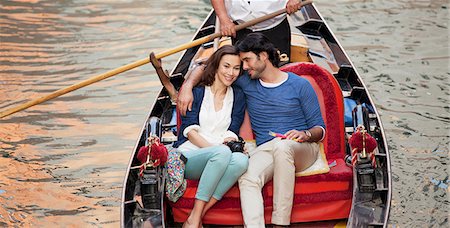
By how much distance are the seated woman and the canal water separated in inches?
36.1

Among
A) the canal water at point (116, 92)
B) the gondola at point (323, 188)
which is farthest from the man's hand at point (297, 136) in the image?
the canal water at point (116, 92)

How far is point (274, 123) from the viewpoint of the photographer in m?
2.75

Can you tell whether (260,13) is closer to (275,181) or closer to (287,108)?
(287,108)

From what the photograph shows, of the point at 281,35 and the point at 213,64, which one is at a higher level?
the point at 213,64

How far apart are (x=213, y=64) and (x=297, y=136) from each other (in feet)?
1.24

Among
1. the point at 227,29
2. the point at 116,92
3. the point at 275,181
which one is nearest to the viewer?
the point at 275,181

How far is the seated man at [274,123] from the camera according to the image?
252 centimetres

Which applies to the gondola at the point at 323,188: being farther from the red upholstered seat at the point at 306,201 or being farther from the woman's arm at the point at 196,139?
the woman's arm at the point at 196,139

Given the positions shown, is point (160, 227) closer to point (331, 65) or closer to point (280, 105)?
point (280, 105)

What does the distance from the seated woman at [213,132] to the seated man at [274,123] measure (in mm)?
38

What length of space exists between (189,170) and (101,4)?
4773 millimetres

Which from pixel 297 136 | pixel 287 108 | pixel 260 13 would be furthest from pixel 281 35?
pixel 297 136

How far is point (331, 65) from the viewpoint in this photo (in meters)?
3.69

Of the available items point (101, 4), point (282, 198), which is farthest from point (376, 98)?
point (101, 4)
